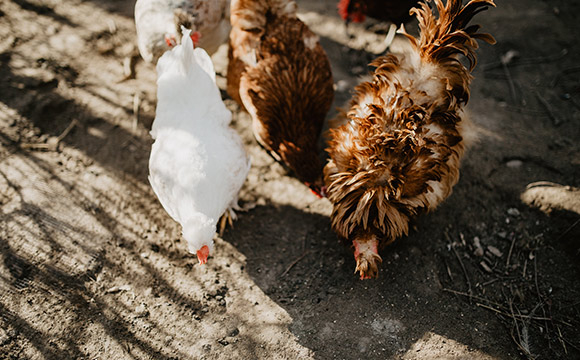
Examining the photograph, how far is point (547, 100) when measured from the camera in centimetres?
334

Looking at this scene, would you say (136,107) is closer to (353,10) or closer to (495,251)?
(353,10)

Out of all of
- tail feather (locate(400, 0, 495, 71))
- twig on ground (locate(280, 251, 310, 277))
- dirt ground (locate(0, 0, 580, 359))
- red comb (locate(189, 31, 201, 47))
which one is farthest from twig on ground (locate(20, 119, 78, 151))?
tail feather (locate(400, 0, 495, 71))

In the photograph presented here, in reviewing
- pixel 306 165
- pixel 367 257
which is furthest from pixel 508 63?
pixel 367 257

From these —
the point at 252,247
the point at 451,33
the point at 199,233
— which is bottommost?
the point at 252,247

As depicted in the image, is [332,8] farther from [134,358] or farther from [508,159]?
[134,358]

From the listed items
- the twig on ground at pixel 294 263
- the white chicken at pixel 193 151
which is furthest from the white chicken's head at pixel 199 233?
the twig on ground at pixel 294 263

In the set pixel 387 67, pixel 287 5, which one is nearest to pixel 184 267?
pixel 387 67

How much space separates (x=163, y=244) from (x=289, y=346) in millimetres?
1156

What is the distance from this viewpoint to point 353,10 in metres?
3.26

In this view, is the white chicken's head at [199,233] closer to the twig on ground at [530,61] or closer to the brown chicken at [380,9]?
the brown chicken at [380,9]

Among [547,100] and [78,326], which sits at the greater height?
[547,100]

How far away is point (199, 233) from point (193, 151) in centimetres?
54

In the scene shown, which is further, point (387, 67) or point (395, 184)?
point (387, 67)

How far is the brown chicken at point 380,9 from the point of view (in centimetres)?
299
